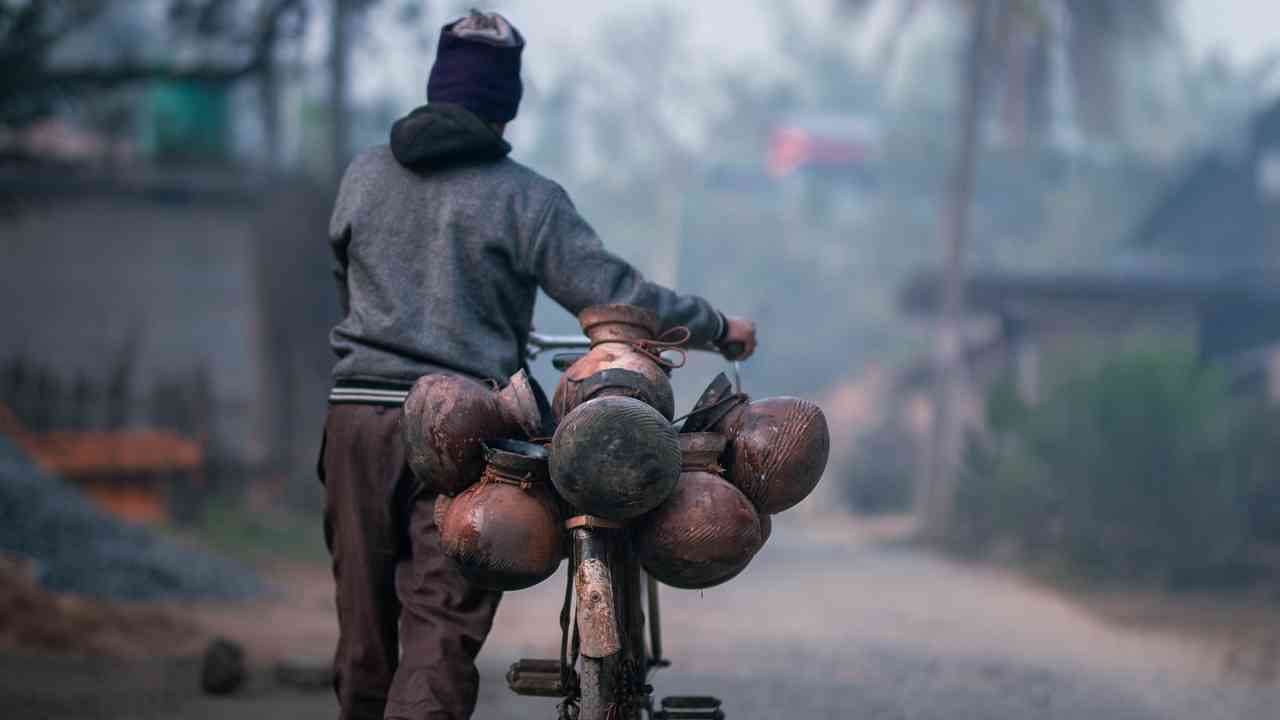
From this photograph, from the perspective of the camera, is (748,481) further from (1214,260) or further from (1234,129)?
(1234,129)

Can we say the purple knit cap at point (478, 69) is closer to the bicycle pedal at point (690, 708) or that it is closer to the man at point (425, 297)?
the man at point (425, 297)

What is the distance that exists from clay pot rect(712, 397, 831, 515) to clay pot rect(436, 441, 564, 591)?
0.40 metres

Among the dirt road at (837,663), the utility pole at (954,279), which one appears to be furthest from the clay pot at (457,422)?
the utility pole at (954,279)

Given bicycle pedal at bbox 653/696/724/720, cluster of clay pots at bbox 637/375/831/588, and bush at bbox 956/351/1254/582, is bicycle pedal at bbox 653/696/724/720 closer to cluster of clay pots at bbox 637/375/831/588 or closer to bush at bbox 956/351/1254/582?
cluster of clay pots at bbox 637/375/831/588

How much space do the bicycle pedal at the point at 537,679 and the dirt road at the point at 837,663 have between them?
7.15ft

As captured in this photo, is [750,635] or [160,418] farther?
[160,418]

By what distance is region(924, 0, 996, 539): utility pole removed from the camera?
2258 centimetres

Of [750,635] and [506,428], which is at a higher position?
[506,428]

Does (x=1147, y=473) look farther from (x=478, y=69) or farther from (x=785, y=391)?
(x=785, y=391)

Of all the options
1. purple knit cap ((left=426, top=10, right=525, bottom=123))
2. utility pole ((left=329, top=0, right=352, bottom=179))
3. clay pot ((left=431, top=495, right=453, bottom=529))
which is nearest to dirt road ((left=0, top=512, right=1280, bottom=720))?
clay pot ((left=431, top=495, right=453, bottom=529))

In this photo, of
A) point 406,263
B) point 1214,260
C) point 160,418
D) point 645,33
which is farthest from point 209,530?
point 645,33

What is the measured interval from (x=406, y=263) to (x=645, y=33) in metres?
53.9

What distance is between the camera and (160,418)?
17.1 meters

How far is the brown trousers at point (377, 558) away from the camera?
371cm
